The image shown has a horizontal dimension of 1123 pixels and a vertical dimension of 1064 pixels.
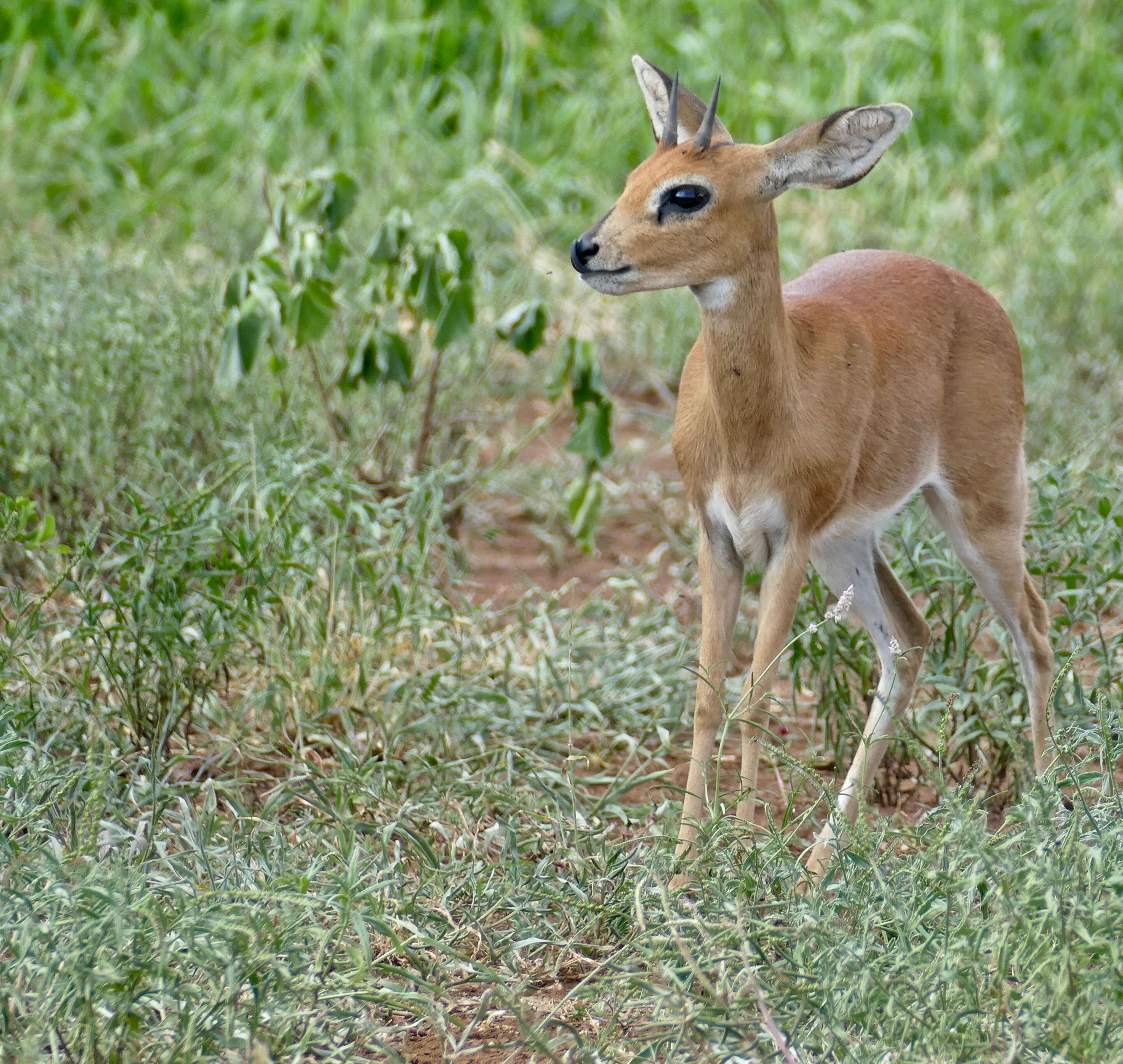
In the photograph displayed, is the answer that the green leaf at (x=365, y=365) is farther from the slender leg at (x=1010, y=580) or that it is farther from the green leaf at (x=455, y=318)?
Result: the slender leg at (x=1010, y=580)

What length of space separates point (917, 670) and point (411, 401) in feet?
6.50

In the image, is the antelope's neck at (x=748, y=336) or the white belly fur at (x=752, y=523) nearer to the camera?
the antelope's neck at (x=748, y=336)

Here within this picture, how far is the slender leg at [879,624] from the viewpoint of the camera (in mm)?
3574

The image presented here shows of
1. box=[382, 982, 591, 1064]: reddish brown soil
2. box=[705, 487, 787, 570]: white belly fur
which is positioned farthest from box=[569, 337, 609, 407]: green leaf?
box=[382, 982, 591, 1064]: reddish brown soil

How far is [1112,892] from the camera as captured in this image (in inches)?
96.3

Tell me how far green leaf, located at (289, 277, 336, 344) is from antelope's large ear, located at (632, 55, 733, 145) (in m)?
1.11

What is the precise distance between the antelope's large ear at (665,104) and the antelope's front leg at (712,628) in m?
0.83

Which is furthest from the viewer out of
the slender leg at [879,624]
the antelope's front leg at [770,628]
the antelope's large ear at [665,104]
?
the slender leg at [879,624]

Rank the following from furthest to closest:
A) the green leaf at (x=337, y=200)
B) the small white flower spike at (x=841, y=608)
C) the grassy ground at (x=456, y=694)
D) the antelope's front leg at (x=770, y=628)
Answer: the green leaf at (x=337, y=200) < the antelope's front leg at (x=770, y=628) < the small white flower spike at (x=841, y=608) < the grassy ground at (x=456, y=694)

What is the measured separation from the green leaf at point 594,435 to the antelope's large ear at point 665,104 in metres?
1.08

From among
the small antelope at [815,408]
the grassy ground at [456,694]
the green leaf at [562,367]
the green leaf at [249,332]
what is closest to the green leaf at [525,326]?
the green leaf at [562,367]

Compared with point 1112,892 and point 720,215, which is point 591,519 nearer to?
point 720,215

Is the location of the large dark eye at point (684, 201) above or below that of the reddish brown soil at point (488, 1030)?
above

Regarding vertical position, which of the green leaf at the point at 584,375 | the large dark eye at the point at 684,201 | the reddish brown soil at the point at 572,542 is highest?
the large dark eye at the point at 684,201
